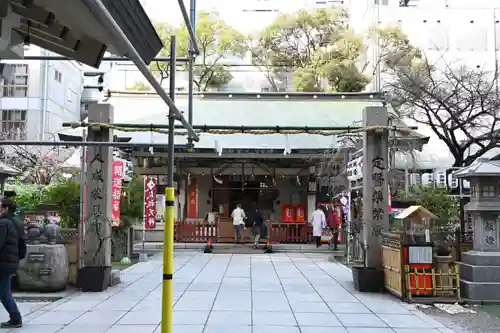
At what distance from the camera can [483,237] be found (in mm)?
10367

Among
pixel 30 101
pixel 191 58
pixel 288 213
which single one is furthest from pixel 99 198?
pixel 30 101

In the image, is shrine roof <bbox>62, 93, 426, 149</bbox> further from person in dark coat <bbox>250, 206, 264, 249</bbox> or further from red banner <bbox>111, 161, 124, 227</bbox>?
red banner <bbox>111, 161, 124, 227</bbox>

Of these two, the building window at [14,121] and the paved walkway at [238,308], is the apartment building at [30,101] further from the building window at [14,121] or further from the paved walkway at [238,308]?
the paved walkway at [238,308]

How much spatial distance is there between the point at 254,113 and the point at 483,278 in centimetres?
1488

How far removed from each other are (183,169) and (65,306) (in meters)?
14.6

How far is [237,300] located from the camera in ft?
31.9

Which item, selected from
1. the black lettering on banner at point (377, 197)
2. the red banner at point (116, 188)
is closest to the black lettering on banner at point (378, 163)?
the black lettering on banner at point (377, 197)

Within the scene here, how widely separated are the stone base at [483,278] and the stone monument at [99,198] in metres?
7.21

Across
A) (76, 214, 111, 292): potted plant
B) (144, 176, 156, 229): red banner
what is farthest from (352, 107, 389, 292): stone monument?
(144, 176, 156, 229): red banner

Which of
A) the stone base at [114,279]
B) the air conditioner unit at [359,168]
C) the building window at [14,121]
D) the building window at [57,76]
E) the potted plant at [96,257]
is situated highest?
the building window at [57,76]

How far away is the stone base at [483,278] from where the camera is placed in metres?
9.96

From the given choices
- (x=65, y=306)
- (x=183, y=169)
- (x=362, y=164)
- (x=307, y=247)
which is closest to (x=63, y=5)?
(x=65, y=306)

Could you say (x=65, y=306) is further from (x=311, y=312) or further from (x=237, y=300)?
(x=311, y=312)

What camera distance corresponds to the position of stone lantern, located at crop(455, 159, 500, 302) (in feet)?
32.8
